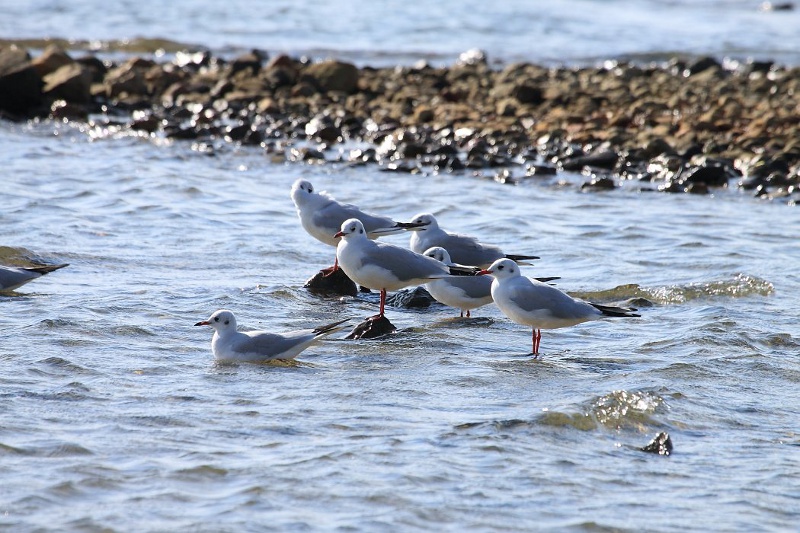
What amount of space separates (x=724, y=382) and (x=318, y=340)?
8.64 feet

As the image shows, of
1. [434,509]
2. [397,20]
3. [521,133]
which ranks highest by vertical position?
[397,20]

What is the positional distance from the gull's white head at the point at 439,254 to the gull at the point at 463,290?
280 millimetres

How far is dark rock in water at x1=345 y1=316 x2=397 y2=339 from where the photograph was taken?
8.12m

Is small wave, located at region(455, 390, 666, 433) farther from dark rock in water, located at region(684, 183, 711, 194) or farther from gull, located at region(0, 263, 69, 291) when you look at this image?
dark rock in water, located at region(684, 183, 711, 194)

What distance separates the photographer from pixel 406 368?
739cm

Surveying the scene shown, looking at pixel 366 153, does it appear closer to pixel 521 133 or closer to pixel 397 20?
pixel 521 133

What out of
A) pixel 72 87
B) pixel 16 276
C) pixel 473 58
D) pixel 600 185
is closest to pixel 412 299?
pixel 16 276

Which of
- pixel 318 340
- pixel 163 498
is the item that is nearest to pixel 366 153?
pixel 318 340

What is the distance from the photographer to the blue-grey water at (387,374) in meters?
5.22

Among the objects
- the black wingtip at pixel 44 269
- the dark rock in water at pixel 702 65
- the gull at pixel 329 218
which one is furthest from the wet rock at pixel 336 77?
the black wingtip at pixel 44 269

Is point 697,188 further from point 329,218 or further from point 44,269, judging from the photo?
point 44,269

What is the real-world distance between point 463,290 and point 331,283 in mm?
1353

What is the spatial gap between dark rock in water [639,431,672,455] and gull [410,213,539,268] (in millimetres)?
3631

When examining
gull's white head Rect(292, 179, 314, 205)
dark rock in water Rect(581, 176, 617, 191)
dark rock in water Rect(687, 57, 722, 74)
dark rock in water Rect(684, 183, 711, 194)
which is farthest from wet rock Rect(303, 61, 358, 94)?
gull's white head Rect(292, 179, 314, 205)
